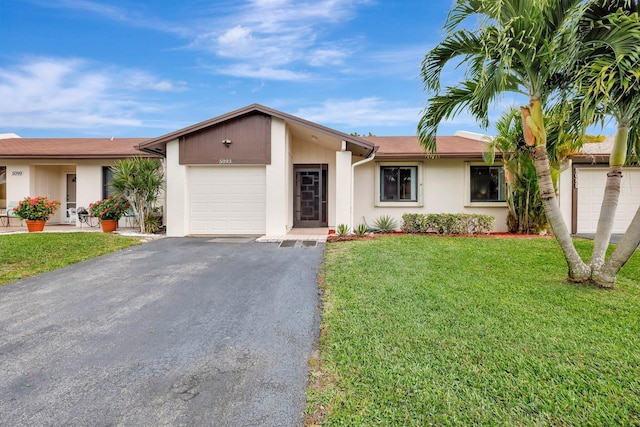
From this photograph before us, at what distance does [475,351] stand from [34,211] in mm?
13589

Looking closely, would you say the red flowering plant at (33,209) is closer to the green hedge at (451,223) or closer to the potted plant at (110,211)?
the potted plant at (110,211)

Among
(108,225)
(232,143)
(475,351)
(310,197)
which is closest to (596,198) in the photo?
(310,197)

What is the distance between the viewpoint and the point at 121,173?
1042cm

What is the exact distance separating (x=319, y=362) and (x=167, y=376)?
4.06 feet

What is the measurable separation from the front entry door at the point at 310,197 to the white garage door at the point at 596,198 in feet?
29.5

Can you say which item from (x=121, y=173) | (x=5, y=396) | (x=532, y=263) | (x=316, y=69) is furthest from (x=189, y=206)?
(x=316, y=69)

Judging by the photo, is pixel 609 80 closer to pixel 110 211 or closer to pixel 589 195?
pixel 589 195

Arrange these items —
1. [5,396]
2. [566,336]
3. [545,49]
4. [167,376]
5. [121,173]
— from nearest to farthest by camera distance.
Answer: [5,396] < [167,376] < [566,336] < [545,49] < [121,173]

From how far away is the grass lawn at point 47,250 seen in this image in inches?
245

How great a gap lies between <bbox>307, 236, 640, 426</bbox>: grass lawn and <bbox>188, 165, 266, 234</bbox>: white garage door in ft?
18.4

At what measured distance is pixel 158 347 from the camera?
123 inches

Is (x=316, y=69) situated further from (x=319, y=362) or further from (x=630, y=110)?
(x=319, y=362)

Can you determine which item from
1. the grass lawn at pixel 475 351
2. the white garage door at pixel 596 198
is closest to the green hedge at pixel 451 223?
the white garage door at pixel 596 198

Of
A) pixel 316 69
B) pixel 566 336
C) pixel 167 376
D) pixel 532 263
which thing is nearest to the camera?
pixel 167 376
